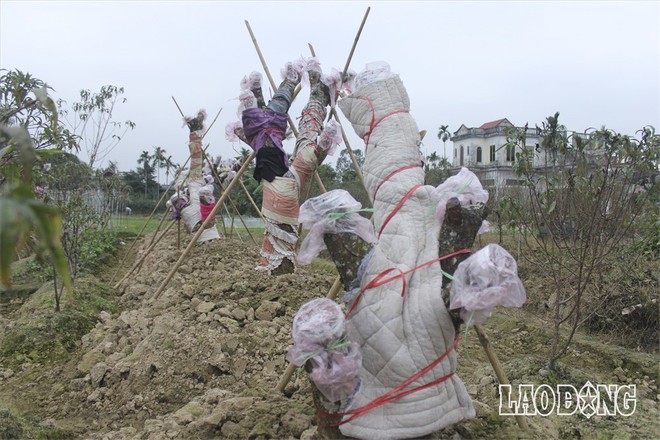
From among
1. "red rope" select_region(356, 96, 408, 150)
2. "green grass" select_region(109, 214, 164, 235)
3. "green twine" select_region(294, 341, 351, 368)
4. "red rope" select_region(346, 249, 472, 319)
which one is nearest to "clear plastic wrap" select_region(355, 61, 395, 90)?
"red rope" select_region(356, 96, 408, 150)

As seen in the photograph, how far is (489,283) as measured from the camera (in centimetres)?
200

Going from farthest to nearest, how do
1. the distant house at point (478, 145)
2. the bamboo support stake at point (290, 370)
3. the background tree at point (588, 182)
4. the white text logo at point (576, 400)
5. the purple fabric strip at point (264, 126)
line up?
the distant house at point (478, 145) → the purple fabric strip at point (264, 126) → the background tree at point (588, 182) → the white text logo at point (576, 400) → the bamboo support stake at point (290, 370)

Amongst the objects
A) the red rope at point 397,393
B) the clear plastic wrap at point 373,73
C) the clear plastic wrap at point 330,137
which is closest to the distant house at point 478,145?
the clear plastic wrap at point 330,137

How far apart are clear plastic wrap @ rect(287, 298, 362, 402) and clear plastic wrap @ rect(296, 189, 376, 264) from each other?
0.96 feet

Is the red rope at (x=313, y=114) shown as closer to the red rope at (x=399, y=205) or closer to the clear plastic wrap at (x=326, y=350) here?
the red rope at (x=399, y=205)

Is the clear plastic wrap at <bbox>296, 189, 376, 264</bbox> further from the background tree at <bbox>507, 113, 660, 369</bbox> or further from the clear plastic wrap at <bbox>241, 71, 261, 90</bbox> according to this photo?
the clear plastic wrap at <bbox>241, 71, 261, 90</bbox>

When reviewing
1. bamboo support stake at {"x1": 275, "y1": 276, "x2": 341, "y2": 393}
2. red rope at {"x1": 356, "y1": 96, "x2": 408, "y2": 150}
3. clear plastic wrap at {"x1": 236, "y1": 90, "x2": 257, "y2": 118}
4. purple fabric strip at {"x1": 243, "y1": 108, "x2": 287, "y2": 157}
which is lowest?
bamboo support stake at {"x1": 275, "y1": 276, "x2": 341, "y2": 393}

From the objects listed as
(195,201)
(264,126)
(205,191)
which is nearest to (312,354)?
(264,126)

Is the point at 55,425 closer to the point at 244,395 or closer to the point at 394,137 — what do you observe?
the point at 244,395

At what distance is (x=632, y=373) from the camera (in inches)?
181

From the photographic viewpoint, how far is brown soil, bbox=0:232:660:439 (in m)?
2.85

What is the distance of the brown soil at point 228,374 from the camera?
2.85 m

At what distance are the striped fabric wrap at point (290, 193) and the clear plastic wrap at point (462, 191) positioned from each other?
330 cm

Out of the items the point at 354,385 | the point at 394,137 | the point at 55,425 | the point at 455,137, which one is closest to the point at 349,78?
the point at 394,137
